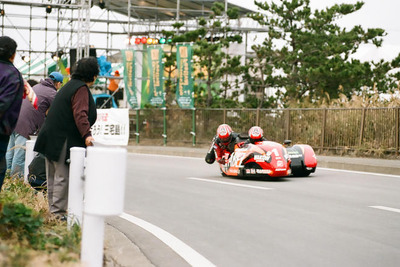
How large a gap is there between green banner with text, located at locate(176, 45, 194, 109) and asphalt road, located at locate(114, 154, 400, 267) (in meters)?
15.7

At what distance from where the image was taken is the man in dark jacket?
6051 millimetres

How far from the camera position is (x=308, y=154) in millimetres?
15891

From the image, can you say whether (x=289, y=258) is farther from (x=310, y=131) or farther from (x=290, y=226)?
(x=310, y=131)

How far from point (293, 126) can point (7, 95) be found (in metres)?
20.3

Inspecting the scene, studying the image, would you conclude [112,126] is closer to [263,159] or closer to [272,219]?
[263,159]

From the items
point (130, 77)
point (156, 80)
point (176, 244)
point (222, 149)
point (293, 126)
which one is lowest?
point (176, 244)

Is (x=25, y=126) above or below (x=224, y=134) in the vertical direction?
above

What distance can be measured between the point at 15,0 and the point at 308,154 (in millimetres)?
24817

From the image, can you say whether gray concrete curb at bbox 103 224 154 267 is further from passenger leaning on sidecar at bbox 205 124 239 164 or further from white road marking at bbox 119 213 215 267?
passenger leaning on sidecar at bbox 205 124 239 164

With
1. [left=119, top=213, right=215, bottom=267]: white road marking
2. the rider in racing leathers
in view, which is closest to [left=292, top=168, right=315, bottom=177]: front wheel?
the rider in racing leathers

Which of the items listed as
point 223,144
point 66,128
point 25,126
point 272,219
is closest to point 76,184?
point 66,128

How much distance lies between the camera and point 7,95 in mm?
6102

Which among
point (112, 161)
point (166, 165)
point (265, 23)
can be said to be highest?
point (265, 23)

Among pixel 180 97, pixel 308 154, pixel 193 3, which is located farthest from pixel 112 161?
pixel 193 3
